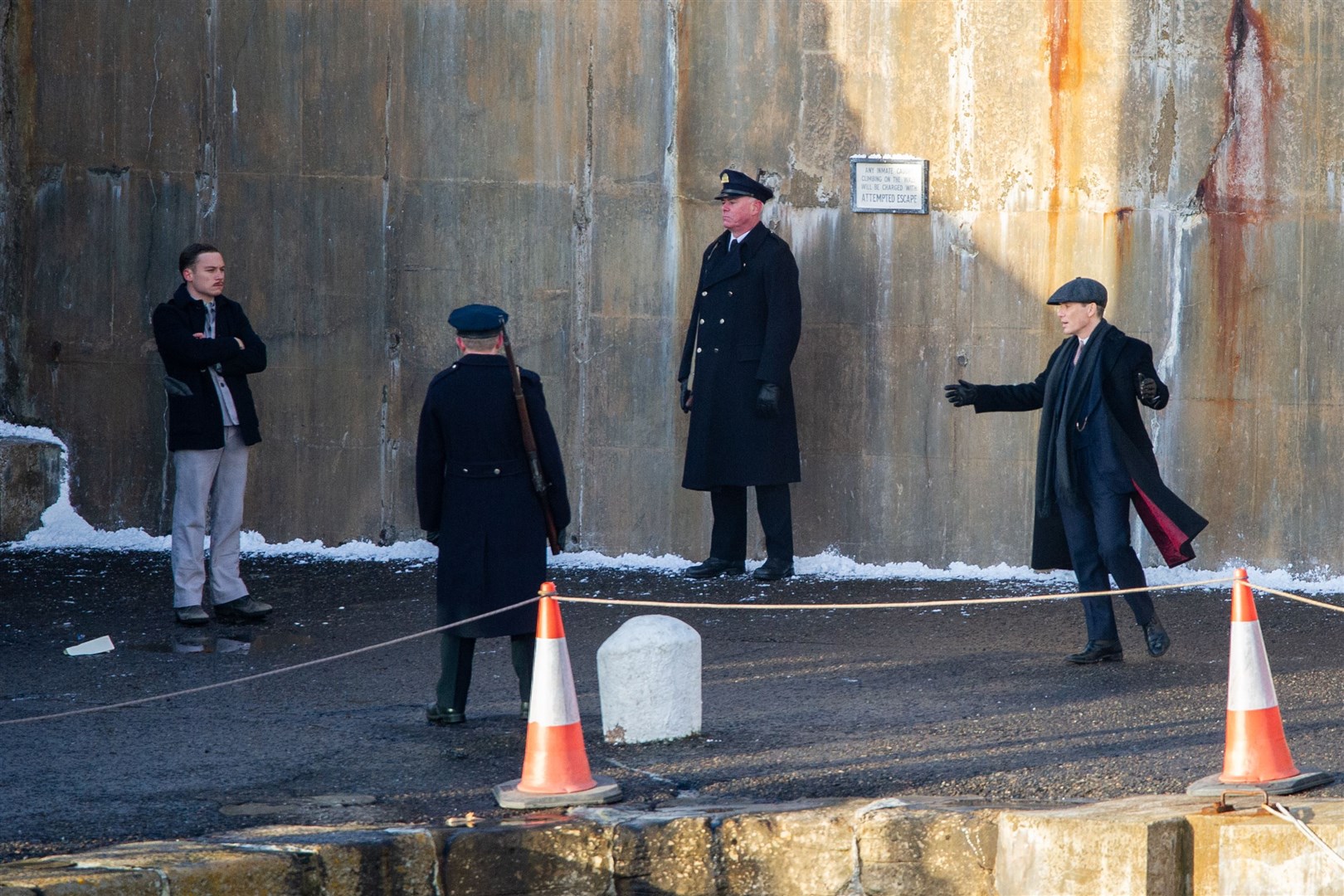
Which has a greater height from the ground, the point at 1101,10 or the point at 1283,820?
the point at 1101,10

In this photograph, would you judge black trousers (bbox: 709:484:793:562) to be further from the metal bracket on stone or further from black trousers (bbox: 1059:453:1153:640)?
the metal bracket on stone

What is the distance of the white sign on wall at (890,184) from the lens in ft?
33.2

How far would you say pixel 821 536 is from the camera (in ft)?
33.9

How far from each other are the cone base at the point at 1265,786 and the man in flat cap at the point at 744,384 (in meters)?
4.41

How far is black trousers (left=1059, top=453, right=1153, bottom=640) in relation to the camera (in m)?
7.45

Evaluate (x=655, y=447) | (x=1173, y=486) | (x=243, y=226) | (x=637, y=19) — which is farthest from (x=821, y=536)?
(x=243, y=226)

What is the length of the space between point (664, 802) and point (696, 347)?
4.75 meters

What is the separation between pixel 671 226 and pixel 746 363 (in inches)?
44.4

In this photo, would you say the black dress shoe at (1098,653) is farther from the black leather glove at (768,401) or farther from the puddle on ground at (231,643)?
the puddle on ground at (231,643)

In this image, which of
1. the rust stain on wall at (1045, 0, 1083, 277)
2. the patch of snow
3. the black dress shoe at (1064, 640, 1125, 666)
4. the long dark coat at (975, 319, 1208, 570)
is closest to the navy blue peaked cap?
the long dark coat at (975, 319, 1208, 570)

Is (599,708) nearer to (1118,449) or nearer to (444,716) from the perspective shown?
(444,716)

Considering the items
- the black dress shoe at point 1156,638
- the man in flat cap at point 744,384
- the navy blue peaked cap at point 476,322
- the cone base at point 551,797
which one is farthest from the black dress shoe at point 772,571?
the cone base at point 551,797

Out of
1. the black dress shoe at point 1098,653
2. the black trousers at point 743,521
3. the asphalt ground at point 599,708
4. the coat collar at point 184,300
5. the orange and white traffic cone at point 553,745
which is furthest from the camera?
the black trousers at point 743,521

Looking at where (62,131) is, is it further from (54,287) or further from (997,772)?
(997,772)
